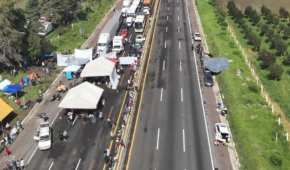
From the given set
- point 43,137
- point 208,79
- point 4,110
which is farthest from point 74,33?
point 43,137

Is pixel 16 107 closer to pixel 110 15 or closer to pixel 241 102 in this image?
pixel 241 102

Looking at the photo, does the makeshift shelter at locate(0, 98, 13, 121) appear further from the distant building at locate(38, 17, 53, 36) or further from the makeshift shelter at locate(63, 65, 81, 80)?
the distant building at locate(38, 17, 53, 36)

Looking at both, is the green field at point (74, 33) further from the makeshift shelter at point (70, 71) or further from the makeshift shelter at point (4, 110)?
the makeshift shelter at point (4, 110)

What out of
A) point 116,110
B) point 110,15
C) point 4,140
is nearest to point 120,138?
point 116,110

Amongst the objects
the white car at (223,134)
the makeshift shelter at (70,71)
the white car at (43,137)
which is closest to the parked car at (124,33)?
the makeshift shelter at (70,71)

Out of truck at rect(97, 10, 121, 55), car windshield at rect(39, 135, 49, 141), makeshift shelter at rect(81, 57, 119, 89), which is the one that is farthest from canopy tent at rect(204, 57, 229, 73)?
car windshield at rect(39, 135, 49, 141)

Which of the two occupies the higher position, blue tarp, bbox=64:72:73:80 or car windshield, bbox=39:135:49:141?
car windshield, bbox=39:135:49:141
